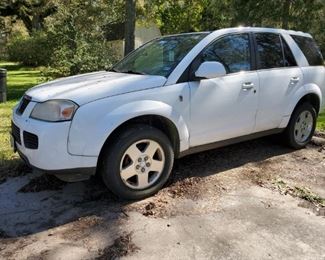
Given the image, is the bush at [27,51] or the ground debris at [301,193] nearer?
the ground debris at [301,193]

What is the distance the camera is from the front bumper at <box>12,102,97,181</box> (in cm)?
410

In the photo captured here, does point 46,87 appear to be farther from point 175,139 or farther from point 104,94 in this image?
point 175,139

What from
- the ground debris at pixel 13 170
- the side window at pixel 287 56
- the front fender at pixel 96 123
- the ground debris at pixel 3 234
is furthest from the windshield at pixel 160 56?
the ground debris at pixel 3 234

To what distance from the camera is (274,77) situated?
576 cm

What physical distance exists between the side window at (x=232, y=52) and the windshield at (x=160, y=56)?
0.21 meters

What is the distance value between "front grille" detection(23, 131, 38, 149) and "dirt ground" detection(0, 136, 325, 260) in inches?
27.2

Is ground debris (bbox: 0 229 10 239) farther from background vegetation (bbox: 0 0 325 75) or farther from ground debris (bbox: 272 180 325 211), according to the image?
background vegetation (bbox: 0 0 325 75)

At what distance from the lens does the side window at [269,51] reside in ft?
18.9

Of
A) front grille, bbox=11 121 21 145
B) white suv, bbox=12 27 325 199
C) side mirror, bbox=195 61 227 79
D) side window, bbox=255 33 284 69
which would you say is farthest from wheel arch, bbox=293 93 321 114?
front grille, bbox=11 121 21 145

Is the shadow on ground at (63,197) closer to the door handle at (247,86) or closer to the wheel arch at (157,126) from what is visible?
the wheel arch at (157,126)

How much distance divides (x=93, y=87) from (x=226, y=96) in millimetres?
1617

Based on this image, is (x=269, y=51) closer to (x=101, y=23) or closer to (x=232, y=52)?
(x=232, y=52)

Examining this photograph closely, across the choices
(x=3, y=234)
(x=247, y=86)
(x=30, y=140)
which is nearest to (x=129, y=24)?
(x=247, y=86)

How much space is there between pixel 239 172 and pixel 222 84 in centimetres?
116
